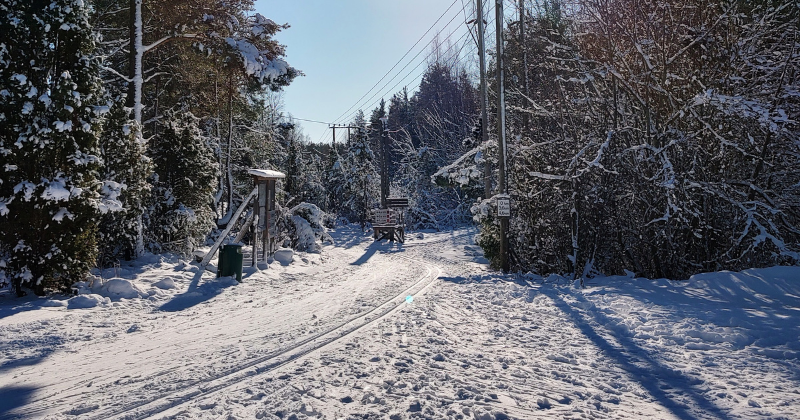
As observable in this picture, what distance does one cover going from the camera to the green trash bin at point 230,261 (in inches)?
435

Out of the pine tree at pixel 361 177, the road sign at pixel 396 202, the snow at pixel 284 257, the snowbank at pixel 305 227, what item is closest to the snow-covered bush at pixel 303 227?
the snowbank at pixel 305 227

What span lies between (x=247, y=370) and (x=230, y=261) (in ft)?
22.0

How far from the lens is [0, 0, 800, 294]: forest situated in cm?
825

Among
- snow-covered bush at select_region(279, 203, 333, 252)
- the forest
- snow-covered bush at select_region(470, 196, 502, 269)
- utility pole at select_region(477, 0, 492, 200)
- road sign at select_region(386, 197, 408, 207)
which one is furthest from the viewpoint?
road sign at select_region(386, 197, 408, 207)

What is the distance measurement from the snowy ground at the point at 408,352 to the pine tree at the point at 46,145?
0.86m

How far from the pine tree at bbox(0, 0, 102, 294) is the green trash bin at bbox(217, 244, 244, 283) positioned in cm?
277

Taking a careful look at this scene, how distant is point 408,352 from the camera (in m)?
5.61

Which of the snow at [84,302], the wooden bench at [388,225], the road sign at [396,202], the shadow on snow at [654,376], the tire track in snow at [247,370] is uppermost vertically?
the road sign at [396,202]

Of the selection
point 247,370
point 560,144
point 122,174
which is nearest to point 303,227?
point 122,174

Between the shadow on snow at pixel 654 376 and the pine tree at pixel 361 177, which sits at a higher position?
the pine tree at pixel 361 177

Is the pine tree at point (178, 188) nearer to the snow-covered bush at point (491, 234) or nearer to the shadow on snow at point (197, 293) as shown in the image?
the shadow on snow at point (197, 293)

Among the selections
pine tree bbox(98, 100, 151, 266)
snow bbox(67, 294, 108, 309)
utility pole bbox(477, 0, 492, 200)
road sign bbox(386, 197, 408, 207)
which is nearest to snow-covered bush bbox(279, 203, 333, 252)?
pine tree bbox(98, 100, 151, 266)

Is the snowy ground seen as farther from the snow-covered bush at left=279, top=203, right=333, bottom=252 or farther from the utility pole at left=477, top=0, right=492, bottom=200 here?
the snow-covered bush at left=279, top=203, right=333, bottom=252

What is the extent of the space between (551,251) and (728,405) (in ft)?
31.3
